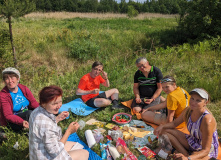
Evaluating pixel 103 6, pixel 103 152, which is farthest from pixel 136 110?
pixel 103 6

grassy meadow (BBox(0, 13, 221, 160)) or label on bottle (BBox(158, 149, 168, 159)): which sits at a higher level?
grassy meadow (BBox(0, 13, 221, 160))

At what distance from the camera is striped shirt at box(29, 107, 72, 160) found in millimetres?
1777

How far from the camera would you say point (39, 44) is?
693cm

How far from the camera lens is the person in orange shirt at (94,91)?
12.6 feet

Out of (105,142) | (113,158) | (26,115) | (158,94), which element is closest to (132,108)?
(158,94)

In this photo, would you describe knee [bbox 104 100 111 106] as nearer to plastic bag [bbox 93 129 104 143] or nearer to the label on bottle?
plastic bag [bbox 93 129 104 143]

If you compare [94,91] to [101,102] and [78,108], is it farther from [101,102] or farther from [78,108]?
[78,108]

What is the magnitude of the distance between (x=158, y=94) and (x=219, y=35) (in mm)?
5559

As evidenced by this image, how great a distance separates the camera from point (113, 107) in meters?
3.95

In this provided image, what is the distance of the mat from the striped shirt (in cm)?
167

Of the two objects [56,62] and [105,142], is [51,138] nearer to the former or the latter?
[105,142]

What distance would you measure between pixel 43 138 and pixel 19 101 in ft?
5.44

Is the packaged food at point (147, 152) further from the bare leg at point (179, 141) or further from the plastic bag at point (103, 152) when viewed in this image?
the plastic bag at point (103, 152)

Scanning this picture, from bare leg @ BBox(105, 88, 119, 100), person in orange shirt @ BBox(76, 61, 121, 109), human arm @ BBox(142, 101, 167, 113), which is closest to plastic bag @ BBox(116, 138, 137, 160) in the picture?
human arm @ BBox(142, 101, 167, 113)
